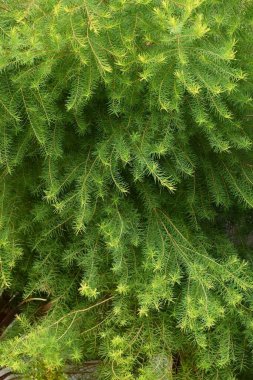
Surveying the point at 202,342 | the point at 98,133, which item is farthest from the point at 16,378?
the point at 98,133

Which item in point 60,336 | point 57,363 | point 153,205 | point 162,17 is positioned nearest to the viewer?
point 162,17

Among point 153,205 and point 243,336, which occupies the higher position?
point 153,205

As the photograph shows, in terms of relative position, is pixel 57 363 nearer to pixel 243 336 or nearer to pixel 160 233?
pixel 160 233

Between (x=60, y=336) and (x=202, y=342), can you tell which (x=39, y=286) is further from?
(x=202, y=342)

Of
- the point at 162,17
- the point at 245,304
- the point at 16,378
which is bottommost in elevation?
the point at 16,378

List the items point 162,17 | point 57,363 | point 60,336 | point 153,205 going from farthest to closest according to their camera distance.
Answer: point 153,205
point 60,336
point 57,363
point 162,17

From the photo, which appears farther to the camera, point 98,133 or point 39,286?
point 39,286
